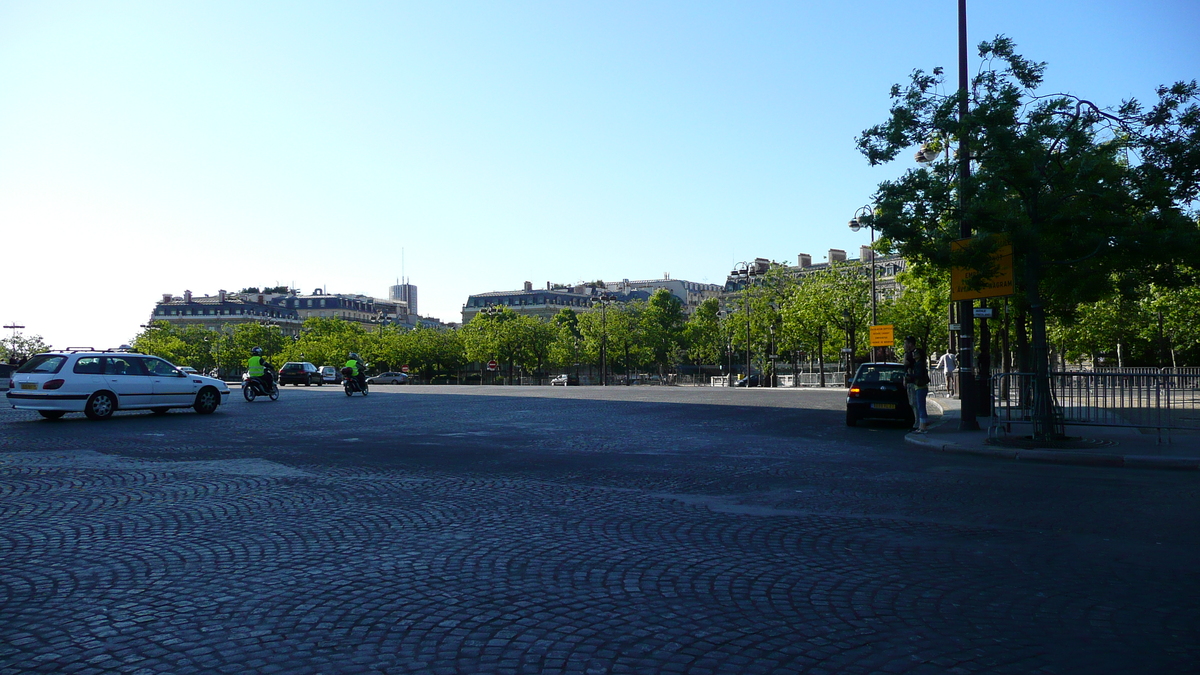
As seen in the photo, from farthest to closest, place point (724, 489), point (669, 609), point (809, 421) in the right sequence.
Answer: point (809, 421) < point (724, 489) < point (669, 609)

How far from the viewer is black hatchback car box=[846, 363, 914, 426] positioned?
18359 mm

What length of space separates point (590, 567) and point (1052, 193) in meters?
11.7

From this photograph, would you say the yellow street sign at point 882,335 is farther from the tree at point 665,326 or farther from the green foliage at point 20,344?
the green foliage at point 20,344

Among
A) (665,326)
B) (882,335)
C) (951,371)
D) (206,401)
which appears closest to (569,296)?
(665,326)

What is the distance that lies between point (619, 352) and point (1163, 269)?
261ft

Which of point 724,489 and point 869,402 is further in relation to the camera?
point 869,402

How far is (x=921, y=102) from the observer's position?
1537 centimetres

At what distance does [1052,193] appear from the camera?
1420 centimetres

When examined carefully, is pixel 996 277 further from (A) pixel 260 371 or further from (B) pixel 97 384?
(A) pixel 260 371

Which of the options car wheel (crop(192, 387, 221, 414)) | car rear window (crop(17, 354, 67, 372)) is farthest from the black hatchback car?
car rear window (crop(17, 354, 67, 372))

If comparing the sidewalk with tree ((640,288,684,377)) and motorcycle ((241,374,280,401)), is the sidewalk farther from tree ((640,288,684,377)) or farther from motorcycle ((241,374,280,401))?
tree ((640,288,684,377))

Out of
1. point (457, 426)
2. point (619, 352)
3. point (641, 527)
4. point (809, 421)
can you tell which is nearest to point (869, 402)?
point (809, 421)

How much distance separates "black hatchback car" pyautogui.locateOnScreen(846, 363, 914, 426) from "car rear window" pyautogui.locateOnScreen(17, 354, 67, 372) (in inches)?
655

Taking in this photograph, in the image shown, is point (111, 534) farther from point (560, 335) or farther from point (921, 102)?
point (560, 335)
